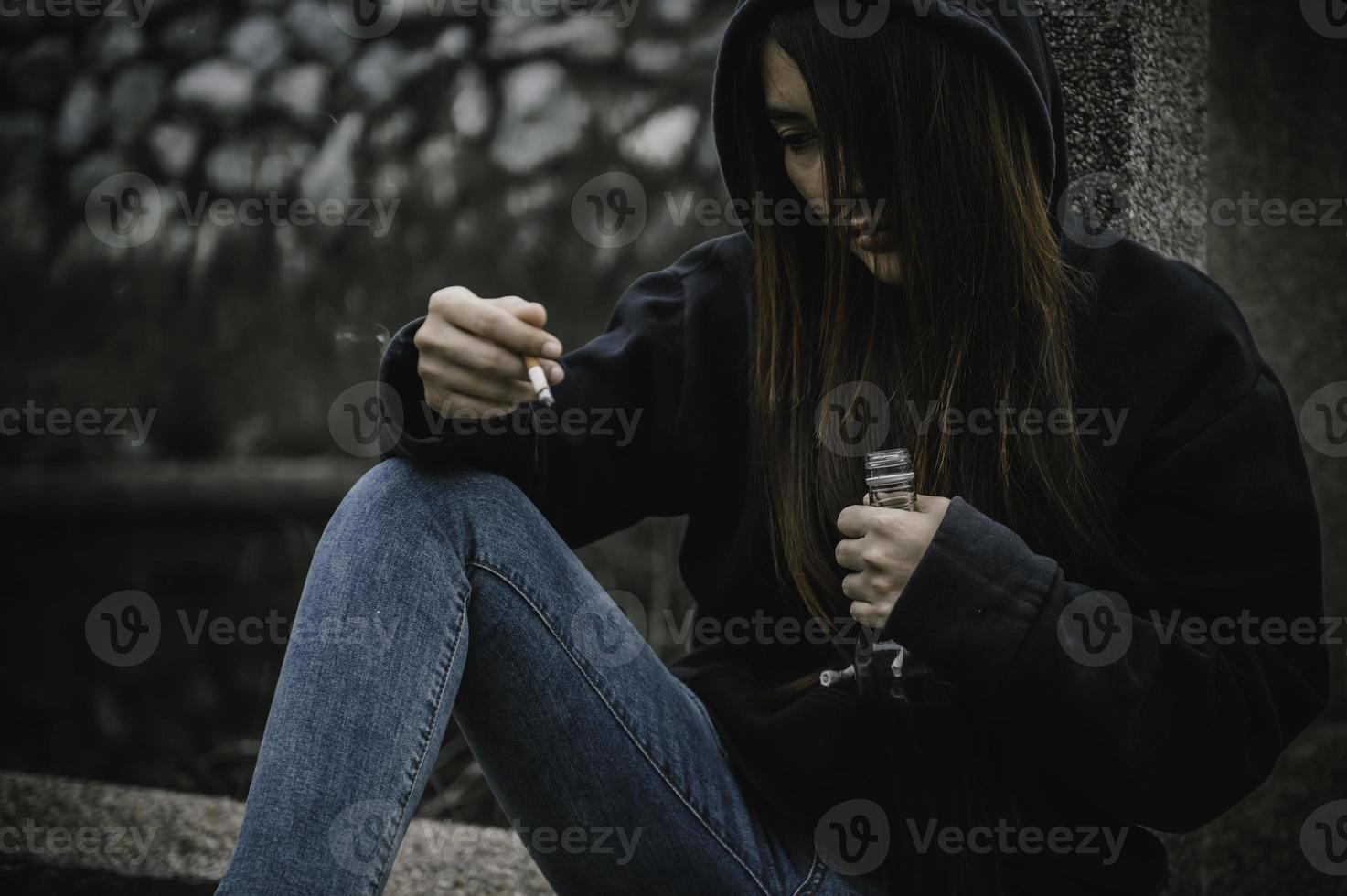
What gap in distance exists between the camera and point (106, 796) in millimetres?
2105

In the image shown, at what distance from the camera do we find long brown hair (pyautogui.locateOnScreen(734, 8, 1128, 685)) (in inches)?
51.8

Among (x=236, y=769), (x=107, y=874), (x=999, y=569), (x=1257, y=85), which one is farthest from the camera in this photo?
(x=236, y=769)

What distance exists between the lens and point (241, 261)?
4.72 metres

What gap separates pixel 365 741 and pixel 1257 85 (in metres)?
2.08

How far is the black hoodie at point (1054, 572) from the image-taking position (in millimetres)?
1131

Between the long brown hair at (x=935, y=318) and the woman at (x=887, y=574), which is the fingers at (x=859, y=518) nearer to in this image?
the woman at (x=887, y=574)

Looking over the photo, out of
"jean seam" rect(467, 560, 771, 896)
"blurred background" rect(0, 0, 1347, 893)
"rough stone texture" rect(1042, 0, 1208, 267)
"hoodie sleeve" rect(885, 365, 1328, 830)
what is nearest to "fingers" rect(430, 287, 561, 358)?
"jean seam" rect(467, 560, 771, 896)

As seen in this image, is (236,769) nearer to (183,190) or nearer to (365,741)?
(365,741)

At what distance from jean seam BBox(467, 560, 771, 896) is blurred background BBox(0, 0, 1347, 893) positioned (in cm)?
190

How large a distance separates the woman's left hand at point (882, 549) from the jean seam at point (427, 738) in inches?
15.6

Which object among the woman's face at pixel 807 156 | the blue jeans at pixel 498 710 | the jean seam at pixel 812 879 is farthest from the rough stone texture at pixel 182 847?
the woman's face at pixel 807 156

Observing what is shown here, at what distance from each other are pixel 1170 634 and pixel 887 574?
0.98ft

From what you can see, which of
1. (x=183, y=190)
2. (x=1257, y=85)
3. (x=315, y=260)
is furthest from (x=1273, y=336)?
(x=183, y=190)

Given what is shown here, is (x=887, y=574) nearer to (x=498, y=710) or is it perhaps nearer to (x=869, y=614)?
(x=869, y=614)
